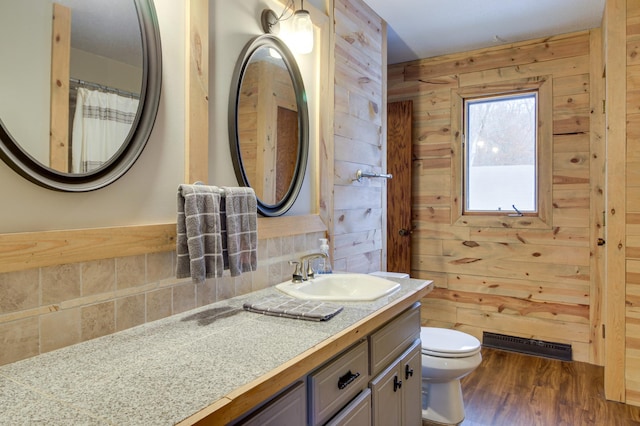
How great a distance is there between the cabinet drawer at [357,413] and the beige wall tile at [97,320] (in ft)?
2.26

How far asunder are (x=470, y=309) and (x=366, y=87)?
6.74 feet

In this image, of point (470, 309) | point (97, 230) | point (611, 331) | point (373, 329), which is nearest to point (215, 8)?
point (97, 230)

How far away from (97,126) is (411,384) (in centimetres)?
156

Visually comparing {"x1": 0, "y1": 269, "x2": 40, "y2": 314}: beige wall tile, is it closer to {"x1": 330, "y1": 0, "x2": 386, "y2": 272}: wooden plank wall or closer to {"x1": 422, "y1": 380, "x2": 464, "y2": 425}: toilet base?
{"x1": 330, "y1": 0, "x2": 386, "y2": 272}: wooden plank wall

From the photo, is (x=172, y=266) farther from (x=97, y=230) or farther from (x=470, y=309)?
(x=470, y=309)

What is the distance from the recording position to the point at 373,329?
1.44m

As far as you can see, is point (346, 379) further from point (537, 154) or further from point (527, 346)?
point (537, 154)

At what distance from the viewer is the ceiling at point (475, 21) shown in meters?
2.72

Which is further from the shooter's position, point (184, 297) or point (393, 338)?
point (393, 338)

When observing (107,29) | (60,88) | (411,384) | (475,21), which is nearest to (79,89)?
(60,88)

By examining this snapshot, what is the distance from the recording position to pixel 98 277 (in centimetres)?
119

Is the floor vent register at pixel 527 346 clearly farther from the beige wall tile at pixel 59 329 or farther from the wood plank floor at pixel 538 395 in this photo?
the beige wall tile at pixel 59 329

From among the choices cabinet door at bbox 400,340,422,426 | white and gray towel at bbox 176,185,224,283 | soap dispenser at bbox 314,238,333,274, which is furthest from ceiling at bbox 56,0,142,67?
cabinet door at bbox 400,340,422,426

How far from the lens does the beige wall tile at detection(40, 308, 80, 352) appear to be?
1070mm
